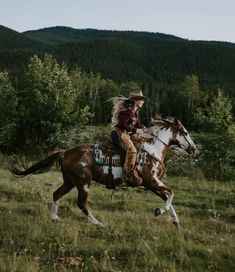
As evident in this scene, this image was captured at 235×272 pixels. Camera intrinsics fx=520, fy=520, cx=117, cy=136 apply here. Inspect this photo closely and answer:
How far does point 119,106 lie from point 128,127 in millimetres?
533

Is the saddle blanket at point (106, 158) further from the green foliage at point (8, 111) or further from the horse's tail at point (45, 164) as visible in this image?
the green foliage at point (8, 111)

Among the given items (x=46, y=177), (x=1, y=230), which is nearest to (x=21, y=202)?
(x=1, y=230)

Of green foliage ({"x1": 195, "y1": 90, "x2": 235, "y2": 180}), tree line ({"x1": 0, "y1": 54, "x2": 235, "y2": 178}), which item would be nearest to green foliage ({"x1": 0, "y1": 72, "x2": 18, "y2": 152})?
tree line ({"x1": 0, "y1": 54, "x2": 235, "y2": 178})

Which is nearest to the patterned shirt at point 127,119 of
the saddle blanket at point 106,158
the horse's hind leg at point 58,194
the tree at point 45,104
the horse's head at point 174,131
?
the saddle blanket at point 106,158

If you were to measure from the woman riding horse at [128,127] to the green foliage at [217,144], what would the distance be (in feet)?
41.9

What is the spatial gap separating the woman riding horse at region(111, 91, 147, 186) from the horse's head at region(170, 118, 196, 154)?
3.81 feet

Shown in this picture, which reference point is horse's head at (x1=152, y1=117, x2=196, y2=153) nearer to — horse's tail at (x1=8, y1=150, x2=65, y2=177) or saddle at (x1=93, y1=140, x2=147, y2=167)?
saddle at (x1=93, y1=140, x2=147, y2=167)

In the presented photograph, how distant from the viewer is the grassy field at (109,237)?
8328 mm

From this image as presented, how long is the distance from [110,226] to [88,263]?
260cm

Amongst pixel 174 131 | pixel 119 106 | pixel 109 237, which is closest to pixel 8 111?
pixel 174 131

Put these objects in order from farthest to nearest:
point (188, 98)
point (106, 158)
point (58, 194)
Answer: point (188, 98)
point (58, 194)
point (106, 158)

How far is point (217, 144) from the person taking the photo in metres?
31.3

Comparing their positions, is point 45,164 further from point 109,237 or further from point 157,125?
point 109,237

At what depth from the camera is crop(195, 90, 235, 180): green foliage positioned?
26891mm
